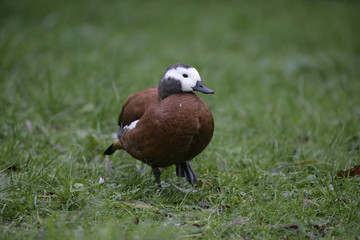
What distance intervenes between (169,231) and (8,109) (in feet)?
9.72

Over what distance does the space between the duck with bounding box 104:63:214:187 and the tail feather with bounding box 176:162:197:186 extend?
284 mm

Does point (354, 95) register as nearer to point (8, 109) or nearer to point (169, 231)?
point (169, 231)

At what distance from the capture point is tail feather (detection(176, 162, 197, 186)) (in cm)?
329

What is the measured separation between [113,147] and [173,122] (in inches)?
40.1

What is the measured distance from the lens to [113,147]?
3.60 meters

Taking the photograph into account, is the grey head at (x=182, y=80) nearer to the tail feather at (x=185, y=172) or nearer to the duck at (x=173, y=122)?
the duck at (x=173, y=122)

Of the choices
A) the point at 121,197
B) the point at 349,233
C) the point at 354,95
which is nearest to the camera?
the point at 349,233

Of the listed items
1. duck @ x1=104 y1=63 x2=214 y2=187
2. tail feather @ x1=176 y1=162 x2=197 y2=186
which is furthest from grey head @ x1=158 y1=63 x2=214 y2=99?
tail feather @ x1=176 y1=162 x2=197 y2=186

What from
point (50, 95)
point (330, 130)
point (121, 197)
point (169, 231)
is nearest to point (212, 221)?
point (169, 231)

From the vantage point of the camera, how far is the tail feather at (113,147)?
139 inches

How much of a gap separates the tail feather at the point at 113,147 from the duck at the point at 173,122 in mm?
372

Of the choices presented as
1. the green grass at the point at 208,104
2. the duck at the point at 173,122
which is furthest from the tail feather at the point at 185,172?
the duck at the point at 173,122

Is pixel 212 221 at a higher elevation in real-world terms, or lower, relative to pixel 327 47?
lower

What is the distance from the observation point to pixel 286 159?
3.69m
